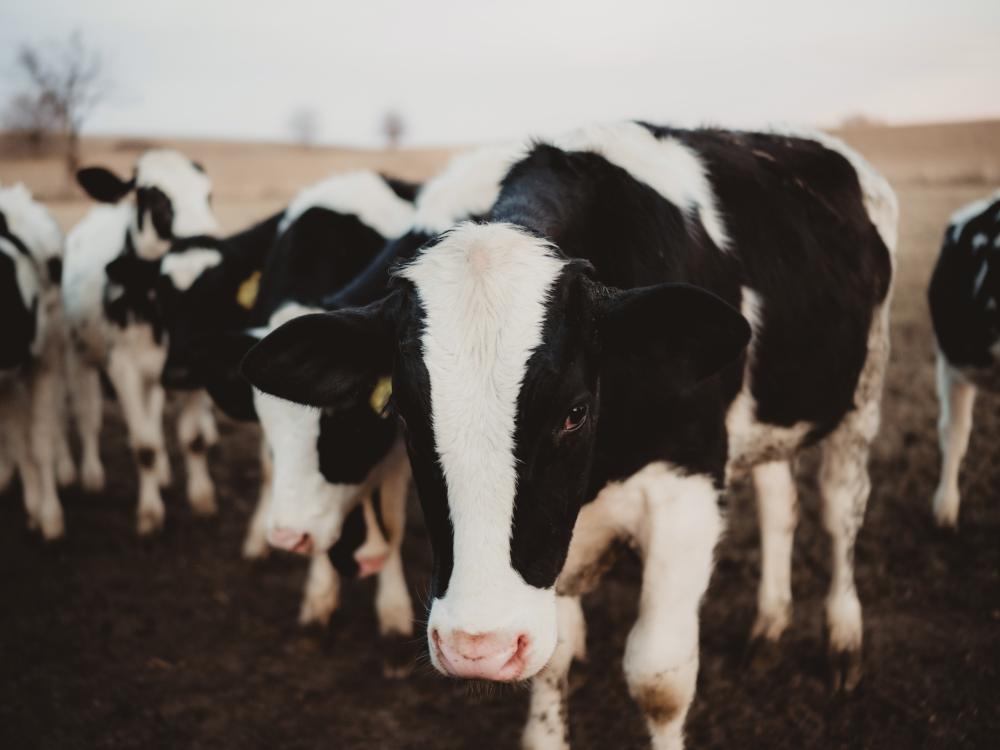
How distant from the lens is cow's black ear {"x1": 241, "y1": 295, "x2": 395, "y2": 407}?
7.25 ft

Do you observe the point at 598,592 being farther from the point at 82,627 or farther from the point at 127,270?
the point at 127,270

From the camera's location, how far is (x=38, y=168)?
1735 inches

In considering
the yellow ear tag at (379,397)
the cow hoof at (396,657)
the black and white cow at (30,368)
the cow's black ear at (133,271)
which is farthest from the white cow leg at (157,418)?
the yellow ear tag at (379,397)

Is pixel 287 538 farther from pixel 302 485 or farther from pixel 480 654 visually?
pixel 480 654

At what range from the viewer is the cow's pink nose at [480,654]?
6.11ft

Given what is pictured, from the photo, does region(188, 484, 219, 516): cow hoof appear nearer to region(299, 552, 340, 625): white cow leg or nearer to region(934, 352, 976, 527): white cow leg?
region(299, 552, 340, 625): white cow leg

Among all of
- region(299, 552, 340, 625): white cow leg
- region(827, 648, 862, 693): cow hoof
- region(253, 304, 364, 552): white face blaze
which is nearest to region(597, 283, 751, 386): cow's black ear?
region(253, 304, 364, 552): white face blaze

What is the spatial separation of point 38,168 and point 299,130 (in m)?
51.4

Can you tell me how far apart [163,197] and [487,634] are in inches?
204

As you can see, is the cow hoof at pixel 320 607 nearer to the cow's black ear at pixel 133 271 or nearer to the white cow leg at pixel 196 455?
the white cow leg at pixel 196 455

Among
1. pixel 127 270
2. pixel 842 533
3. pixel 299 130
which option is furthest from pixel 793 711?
pixel 299 130

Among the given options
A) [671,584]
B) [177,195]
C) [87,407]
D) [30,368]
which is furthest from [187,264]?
[671,584]

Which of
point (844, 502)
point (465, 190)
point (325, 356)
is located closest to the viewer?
point (325, 356)

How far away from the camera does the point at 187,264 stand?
5328 mm
